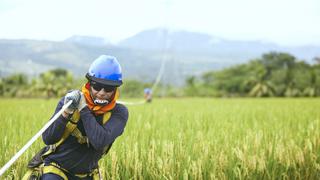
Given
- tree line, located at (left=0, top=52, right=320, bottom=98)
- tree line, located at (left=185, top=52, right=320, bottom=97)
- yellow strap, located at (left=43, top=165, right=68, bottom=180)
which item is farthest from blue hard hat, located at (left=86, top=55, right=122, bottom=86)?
tree line, located at (left=185, top=52, right=320, bottom=97)

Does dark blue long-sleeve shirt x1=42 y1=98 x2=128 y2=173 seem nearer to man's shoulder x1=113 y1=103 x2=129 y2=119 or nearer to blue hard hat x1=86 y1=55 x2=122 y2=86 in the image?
man's shoulder x1=113 y1=103 x2=129 y2=119

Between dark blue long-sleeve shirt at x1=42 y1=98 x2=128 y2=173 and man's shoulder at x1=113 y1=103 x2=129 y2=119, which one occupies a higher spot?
man's shoulder at x1=113 y1=103 x2=129 y2=119

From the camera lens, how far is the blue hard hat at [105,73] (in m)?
2.27

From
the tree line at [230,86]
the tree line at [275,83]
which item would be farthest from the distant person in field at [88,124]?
the tree line at [275,83]

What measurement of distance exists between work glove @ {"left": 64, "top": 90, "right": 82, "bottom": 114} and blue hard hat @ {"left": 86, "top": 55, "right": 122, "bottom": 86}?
0.14 m

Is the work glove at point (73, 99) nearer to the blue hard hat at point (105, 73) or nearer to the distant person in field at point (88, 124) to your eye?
the distant person in field at point (88, 124)

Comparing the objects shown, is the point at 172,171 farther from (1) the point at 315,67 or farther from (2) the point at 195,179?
(1) the point at 315,67

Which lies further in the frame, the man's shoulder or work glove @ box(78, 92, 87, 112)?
the man's shoulder

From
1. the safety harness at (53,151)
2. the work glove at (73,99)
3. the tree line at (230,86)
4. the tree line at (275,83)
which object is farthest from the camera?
the tree line at (275,83)

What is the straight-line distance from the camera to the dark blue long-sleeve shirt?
230 cm

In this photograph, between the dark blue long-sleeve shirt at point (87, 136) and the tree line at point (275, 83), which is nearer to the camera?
the dark blue long-sleeve shirt at point (87, 136)

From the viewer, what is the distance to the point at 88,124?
2.30 meters

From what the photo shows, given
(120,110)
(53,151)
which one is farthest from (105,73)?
(53,151)

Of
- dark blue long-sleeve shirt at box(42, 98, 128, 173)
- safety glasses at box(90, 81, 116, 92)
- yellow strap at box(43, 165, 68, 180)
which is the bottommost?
yellow strap at box(43, 165, 68, 180)
